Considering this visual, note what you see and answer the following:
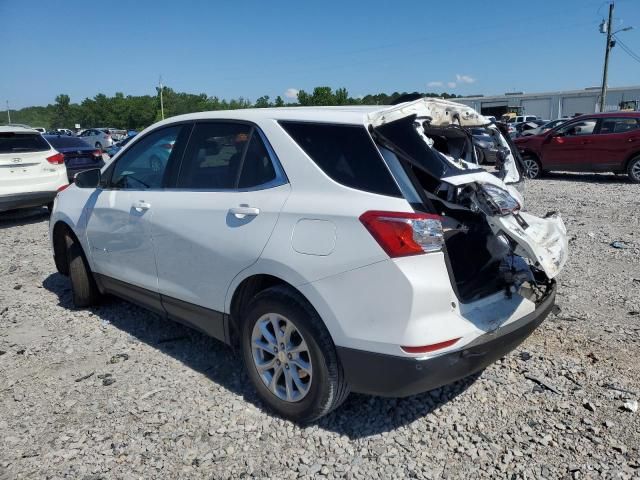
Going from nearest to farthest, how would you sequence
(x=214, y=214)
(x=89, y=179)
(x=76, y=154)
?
(x=214, y=214)
(x=89, y=179)
(x=76, y=154)

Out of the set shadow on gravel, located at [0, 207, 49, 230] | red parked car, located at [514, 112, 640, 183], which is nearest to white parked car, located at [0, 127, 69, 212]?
shadow on gravel, located at [0, 207, 49, 230]

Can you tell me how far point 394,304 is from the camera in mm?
2398

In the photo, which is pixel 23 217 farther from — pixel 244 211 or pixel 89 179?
pixel 244 211

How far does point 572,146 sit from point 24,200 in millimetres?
12562

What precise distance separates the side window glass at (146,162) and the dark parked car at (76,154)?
949cm

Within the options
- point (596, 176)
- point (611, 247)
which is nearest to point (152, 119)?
point (596, 176)

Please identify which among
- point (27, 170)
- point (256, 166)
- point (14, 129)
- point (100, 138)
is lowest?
point (27, 170)

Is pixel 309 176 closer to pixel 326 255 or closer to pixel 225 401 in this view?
pixel 326 255

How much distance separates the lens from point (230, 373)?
11.9ft

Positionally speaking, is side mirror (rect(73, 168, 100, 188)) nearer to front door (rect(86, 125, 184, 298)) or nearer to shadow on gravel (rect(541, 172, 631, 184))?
front door (rect(86, 125, 184, 298))

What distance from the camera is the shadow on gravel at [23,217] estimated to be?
31.8ft

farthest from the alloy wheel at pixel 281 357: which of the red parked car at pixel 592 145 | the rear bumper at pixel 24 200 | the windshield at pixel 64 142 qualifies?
the windshield at pixel 64 142

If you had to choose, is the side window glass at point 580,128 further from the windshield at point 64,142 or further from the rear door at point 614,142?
the windshield at point 64,142

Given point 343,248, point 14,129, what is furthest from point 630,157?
point 14,129
